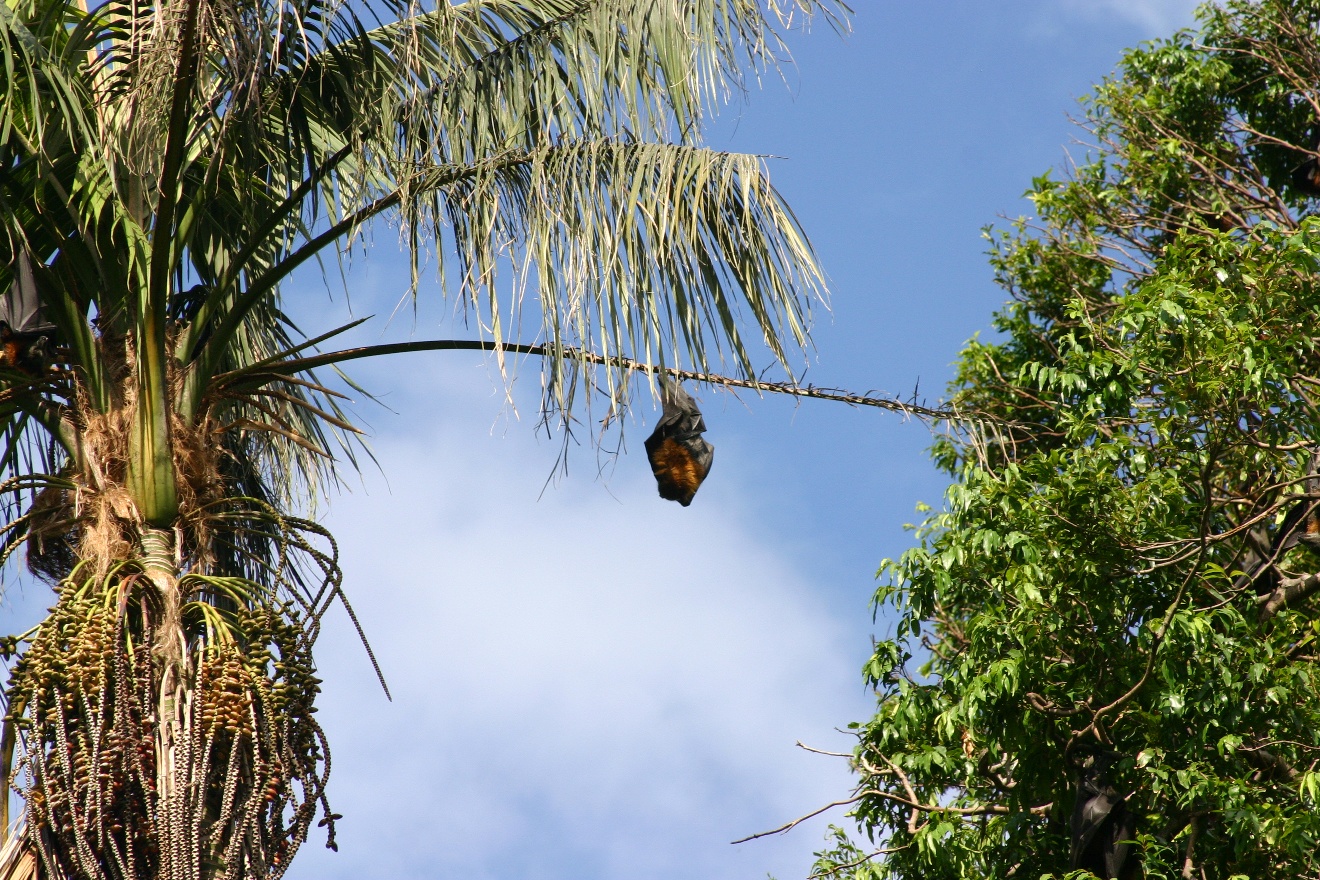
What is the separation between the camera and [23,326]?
413 cm

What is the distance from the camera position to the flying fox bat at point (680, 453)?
4902 mm

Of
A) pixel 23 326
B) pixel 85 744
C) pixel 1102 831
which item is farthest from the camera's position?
pixel 1102 831

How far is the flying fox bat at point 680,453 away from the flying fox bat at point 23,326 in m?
1.89

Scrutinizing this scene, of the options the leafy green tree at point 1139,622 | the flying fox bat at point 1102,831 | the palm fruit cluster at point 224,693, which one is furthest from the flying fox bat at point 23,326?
the flying fox bat at point 1102,831

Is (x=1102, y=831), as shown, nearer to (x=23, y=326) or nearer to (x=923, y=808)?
(x=923, y=808)

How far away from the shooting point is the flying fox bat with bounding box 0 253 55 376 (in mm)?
4125

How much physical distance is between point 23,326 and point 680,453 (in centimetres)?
206

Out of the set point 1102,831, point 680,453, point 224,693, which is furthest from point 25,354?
point 1102,831

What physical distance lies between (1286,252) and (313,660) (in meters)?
4.23

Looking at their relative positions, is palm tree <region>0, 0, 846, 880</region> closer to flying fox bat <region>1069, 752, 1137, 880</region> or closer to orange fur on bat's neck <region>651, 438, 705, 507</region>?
orange fur on bat's neck <region>651, 438, 705, 507</region>

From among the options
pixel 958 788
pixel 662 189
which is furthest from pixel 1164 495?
pixel 662 189

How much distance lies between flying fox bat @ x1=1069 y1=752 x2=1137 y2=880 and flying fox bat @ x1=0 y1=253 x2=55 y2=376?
151 inches

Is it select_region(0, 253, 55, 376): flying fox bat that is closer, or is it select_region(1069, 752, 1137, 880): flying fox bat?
select_region(0, 253, 55, 376): flying fox bat

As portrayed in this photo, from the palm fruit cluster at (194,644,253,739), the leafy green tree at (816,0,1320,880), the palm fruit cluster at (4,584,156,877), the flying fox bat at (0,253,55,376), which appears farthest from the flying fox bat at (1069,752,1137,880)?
the flying fox bat at (0,253,55,376)
